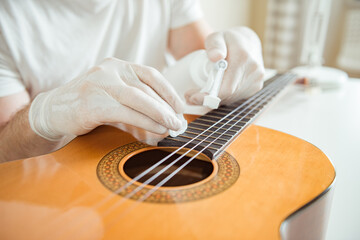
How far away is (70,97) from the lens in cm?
58

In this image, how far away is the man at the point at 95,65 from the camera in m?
0.57

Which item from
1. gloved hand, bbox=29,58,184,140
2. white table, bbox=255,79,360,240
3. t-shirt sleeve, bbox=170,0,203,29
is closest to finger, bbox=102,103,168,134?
gloved hand, bbox=29,58,184,140

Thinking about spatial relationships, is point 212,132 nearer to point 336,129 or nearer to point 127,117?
point 127,117

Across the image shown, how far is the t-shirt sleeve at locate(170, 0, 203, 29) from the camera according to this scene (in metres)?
1.14

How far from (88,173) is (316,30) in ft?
3.71

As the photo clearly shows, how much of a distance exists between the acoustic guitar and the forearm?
130mm

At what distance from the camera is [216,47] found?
2.55 ft

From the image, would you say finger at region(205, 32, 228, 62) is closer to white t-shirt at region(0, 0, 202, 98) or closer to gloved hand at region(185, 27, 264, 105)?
gloved hand at region(185, 27, 264, 105)

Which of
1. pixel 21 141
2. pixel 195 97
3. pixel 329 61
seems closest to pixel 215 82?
pixel 195 97

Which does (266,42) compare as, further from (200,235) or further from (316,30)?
(200,235)

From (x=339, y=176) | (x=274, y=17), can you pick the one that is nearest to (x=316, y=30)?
(x=339, y=176)

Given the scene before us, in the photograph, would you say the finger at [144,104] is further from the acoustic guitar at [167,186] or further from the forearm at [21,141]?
the forearm at [21,141]

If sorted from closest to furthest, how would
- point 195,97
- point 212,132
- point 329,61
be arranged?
1. point 212,132
2. point 195,97
3. point 329,61

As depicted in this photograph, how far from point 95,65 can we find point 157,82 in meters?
0.39
